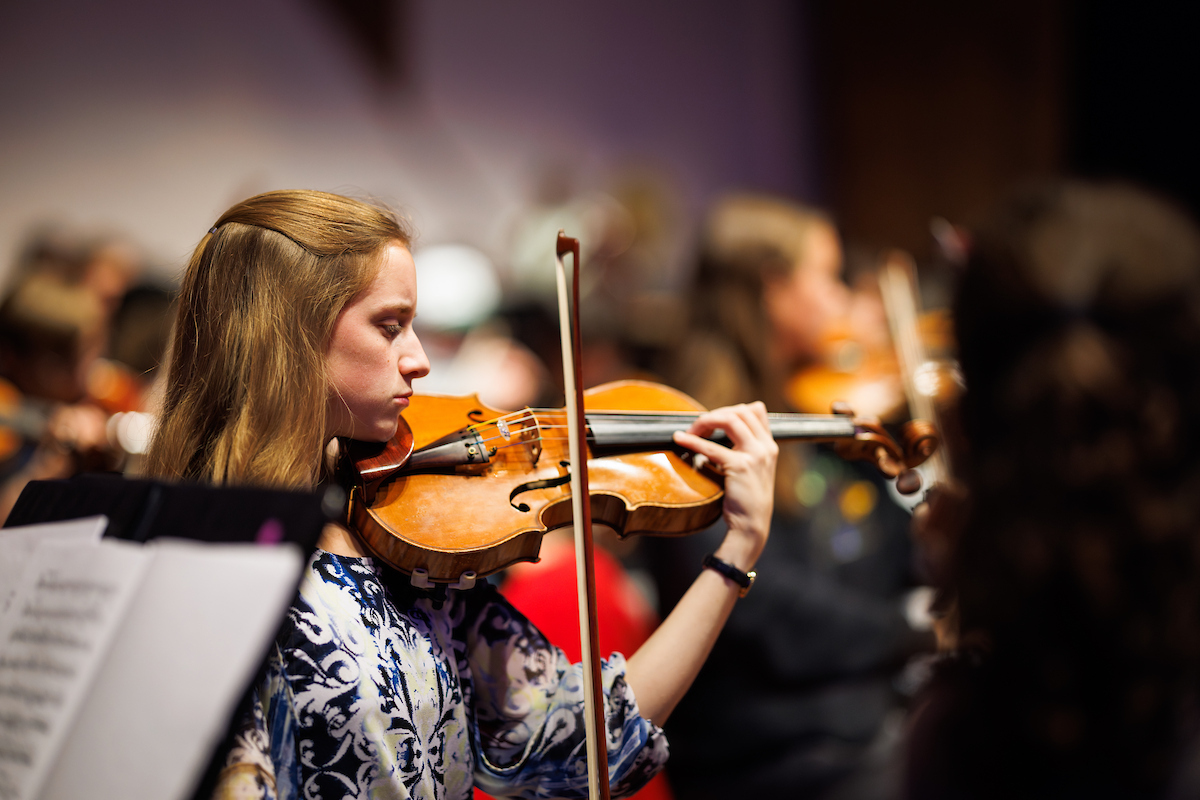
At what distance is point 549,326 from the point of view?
3254 millimetres

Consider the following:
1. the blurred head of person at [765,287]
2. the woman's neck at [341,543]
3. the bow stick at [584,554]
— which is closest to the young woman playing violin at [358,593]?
the woman's neck at [341,543]

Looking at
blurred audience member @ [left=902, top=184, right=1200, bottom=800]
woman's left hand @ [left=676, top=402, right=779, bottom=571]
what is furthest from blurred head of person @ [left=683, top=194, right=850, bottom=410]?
blurred audience member @ [left=902, top=184, right=1200, bottom=800]

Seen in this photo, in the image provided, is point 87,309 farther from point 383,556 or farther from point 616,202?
point 616,202

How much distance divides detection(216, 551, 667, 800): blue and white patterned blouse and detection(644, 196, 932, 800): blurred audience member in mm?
773

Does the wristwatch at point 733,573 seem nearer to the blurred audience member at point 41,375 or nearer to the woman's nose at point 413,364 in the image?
the woman's nose at point 413,364

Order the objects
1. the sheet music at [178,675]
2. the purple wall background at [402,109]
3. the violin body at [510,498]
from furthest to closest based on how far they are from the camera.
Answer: the purple wall background at [402,109] < the violin body at [510,498] < the sheet music at [178,675]

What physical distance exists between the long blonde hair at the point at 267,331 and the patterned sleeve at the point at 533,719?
27cm

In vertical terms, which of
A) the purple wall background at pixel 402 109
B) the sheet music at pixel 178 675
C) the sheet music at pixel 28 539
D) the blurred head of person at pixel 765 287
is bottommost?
the sheet music at pixel 178 675

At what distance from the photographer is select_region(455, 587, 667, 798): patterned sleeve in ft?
3.13

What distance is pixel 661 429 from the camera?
1077mm

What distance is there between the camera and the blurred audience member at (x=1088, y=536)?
0.68m

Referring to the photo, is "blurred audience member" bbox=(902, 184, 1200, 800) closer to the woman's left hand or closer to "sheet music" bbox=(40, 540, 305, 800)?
the woman's left hand

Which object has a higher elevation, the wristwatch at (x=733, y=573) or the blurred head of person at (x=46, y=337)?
the blurred head of person at (x=46, y=337)

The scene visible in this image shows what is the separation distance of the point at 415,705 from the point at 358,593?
0.41 ft
